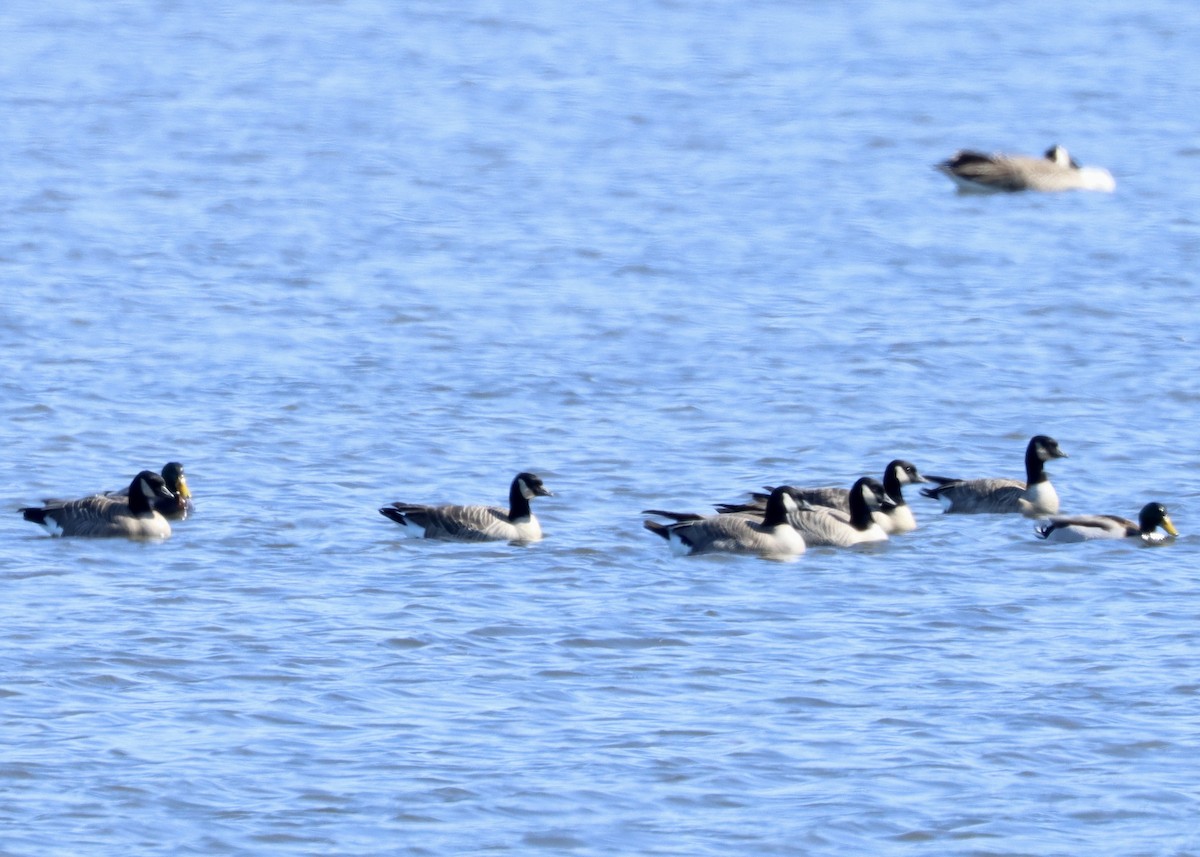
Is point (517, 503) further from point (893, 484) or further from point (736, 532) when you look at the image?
point (893, 484)

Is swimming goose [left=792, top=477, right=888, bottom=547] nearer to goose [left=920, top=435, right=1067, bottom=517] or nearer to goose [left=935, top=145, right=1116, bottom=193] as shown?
goose [left=920, top=435, right=1067, bottom=517]

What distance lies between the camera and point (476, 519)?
1783 centimetres

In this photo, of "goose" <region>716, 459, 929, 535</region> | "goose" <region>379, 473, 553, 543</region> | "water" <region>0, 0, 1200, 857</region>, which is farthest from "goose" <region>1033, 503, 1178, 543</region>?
"goose" <region>379, 473, 553, 543</region>

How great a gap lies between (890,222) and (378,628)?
1859 centimetres

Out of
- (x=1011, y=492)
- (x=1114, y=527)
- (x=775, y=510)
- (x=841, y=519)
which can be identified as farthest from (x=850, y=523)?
(x=1114, y=527)

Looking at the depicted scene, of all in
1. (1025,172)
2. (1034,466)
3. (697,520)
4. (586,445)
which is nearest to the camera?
(697,520)

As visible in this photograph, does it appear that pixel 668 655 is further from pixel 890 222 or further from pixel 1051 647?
pixel 890 222

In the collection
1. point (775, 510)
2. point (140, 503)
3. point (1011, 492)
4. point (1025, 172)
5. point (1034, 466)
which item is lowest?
point (140, 503)

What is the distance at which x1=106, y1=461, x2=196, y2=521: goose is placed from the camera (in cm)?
1814

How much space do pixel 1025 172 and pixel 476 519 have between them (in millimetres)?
18943

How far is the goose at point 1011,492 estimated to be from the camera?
19.0 m

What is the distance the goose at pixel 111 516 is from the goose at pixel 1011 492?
6.12 meters

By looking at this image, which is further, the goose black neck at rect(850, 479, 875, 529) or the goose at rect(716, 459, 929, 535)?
the goose at rect(716, 459, 929, 535)

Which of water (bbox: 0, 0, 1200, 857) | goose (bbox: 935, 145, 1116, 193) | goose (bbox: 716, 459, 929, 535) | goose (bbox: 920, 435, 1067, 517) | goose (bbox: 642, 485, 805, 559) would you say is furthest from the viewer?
goose (bbox: 935, 145, 1116, 193)
